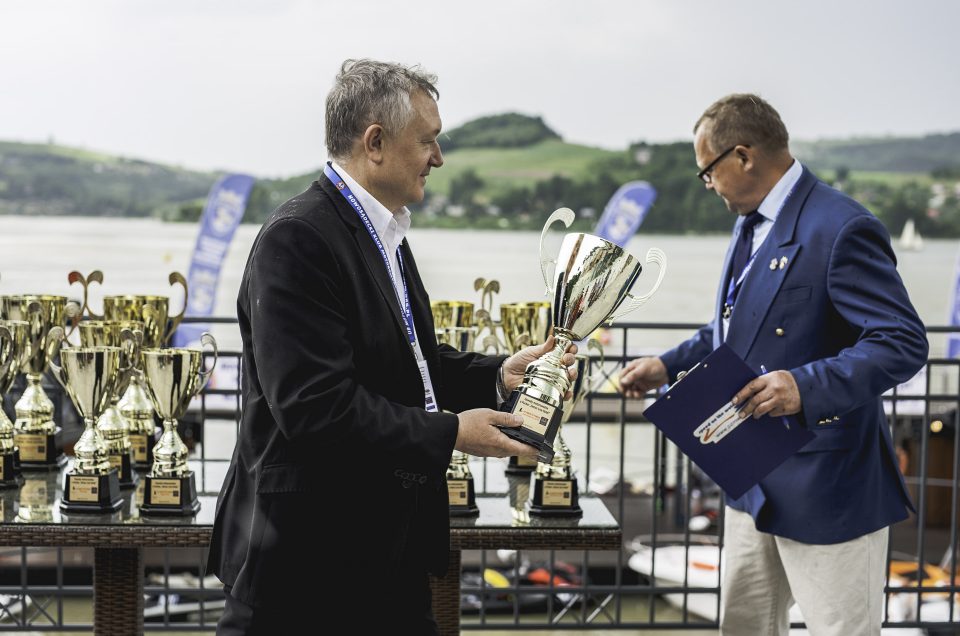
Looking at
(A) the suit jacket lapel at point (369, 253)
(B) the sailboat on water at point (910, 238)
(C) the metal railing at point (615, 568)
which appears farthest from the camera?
(B) the sailboat on water at point (910, 238)

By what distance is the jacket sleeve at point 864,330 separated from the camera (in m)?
2.06

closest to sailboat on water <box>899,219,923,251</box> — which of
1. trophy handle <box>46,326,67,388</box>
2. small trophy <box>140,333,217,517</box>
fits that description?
trophy handle <box>46,326,67,388</box>

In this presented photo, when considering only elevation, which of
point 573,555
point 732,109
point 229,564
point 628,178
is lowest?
point 573,555

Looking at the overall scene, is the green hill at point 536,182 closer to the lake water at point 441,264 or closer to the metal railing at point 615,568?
the lake water at point 441,264

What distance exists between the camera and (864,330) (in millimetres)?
2133

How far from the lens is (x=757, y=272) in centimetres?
230

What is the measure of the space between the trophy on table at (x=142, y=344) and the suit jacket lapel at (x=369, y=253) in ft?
3.76

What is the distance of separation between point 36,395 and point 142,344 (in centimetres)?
34

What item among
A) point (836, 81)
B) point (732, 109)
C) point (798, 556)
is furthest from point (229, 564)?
point (836, 81)

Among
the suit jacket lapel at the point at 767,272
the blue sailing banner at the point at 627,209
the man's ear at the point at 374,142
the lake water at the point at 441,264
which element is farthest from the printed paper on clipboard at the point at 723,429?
the lake water at the point at 441,264

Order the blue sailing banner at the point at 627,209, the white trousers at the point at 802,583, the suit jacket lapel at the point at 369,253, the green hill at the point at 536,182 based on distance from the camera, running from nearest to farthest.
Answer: the suit jacket lapel at the point at 369,253
the white trousers at the point at 802,583
the blue sailing banner at the point at 627,209
the green hill at the point at 536,182

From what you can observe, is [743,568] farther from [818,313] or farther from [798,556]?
[818,313]

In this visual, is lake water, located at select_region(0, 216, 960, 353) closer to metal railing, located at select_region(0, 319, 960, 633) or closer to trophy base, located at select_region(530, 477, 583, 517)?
metal railing, located at select_region(0, 319, 960, 633)

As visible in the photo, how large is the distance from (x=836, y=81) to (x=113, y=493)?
79.9 ft
